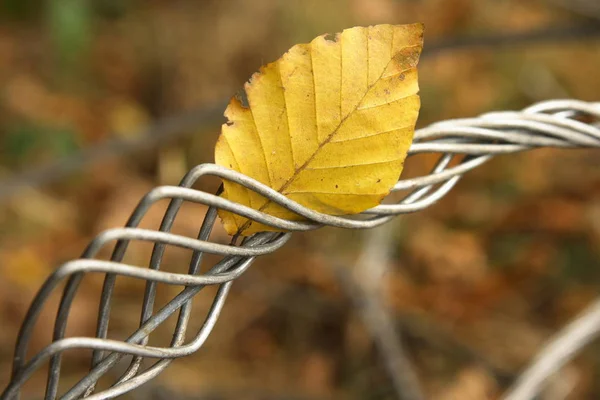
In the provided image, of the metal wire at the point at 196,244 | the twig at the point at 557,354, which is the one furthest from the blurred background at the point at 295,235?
the metal wire at the point at 196,244

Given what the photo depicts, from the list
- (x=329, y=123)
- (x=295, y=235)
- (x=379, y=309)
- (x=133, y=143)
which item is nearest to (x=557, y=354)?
(x=379, y=309)

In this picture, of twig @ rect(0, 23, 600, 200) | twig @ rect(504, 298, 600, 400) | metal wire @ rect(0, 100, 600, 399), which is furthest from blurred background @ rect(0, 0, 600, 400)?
metal wire @ rect(0, 100, 600, 399)

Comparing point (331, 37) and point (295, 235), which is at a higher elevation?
point (295, 235)

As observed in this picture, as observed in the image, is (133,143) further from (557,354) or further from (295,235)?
(557,354)

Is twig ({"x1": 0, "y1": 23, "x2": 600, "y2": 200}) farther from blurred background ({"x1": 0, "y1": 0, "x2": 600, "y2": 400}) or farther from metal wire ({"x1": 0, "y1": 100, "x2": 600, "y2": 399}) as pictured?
metal wire ({"x1": 0, "y1": 100, "x2": 600, "y2": 399})

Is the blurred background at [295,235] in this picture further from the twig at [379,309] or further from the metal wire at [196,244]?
the metal wire at [196,244]

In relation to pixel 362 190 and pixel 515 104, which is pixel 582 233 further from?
pixel 362 190
